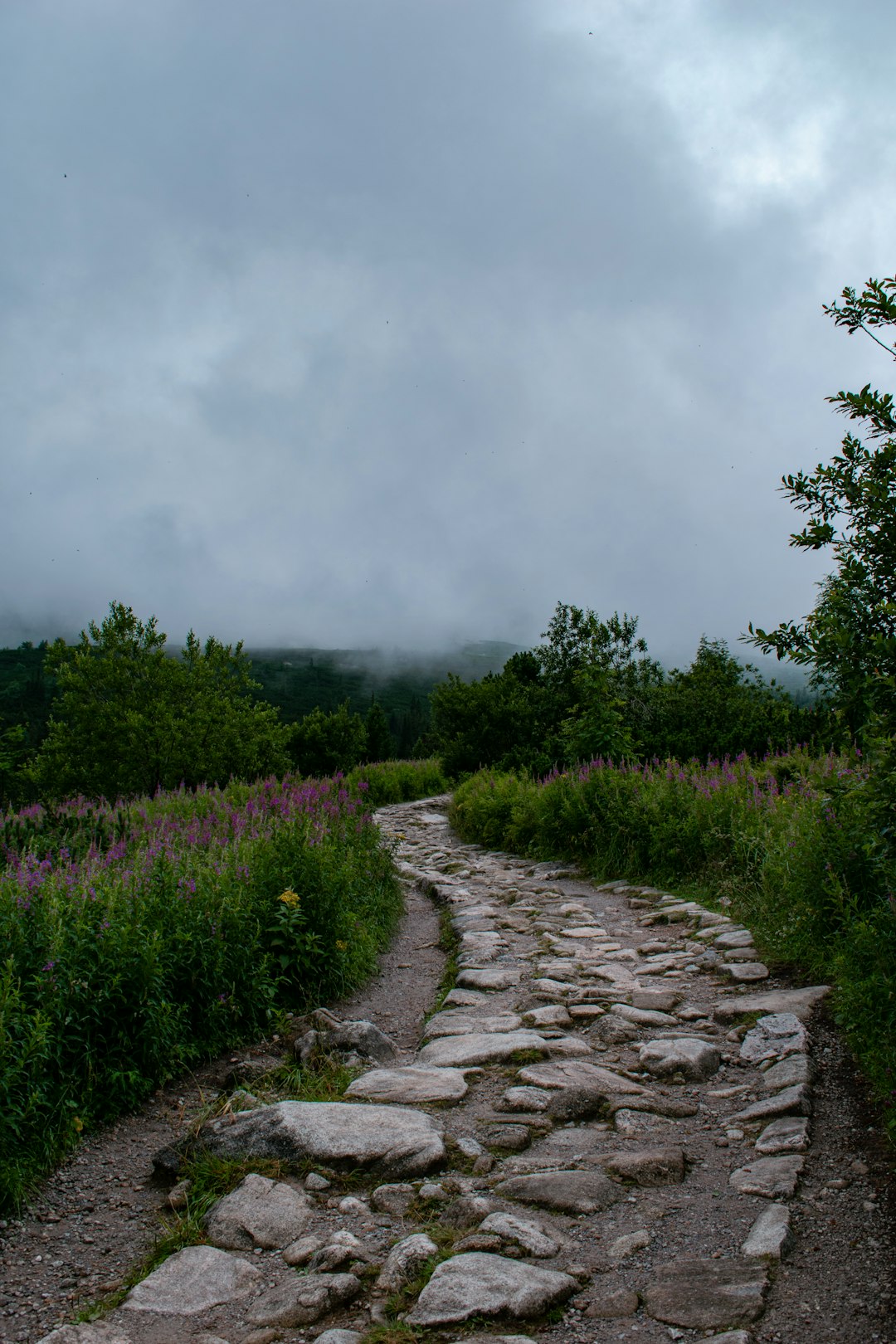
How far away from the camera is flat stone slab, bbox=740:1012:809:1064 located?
4039mm

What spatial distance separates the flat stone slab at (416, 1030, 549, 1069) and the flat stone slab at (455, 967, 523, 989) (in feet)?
3.17

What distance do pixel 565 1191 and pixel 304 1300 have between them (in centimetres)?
98

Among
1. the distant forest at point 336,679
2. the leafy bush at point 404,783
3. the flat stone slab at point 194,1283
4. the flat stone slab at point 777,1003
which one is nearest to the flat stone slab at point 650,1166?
the flat stone slab at point 194,1283

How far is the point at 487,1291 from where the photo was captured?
7.68ft

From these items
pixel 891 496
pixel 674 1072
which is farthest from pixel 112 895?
pixel 891 496

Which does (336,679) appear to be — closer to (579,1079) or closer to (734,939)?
(734,939)

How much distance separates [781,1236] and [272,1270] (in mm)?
1590

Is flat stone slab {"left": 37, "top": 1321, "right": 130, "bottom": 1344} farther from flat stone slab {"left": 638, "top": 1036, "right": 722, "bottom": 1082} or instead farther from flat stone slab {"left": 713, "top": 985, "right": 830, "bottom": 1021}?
flat stone slab {"left": 713, "top": 985, "right": 830, "bottom": 1021}

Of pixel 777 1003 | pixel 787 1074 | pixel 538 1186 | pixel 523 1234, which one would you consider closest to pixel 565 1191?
pixel 538 1186

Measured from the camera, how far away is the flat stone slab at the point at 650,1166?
3039 mm

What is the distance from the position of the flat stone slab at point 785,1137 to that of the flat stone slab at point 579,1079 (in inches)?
25.9

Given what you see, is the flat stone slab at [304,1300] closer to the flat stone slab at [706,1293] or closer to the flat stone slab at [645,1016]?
the flat stone slab at [706,1293]

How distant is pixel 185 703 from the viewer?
56.3 feet

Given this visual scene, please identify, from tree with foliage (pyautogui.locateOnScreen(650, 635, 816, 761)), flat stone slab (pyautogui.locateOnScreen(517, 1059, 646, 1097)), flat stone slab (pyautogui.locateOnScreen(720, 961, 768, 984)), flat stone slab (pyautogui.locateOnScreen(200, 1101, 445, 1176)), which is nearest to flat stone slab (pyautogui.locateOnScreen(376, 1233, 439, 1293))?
flat stone slab (pyautogui.locateOnScreen(200, 1101, 445, 1176))
